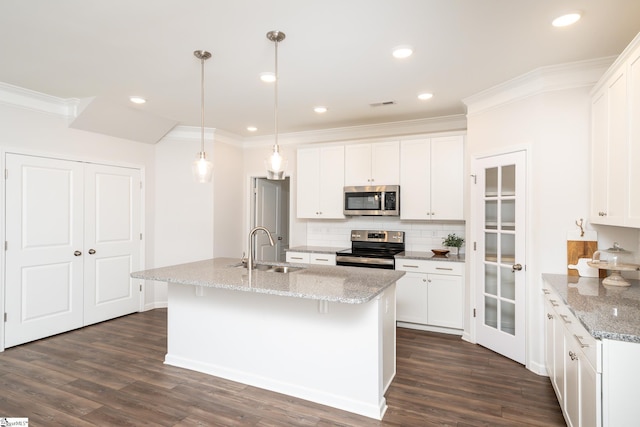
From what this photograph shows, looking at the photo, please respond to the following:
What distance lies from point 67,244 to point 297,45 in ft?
11.6

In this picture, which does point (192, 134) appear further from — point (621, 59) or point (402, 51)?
point (621, 59)

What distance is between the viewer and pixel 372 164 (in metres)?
4.67

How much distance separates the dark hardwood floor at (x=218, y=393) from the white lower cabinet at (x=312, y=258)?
1478 mm

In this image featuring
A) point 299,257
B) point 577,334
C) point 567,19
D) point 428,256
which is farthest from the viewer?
point 299,257

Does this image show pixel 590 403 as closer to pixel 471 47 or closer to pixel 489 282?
pixel 489 282

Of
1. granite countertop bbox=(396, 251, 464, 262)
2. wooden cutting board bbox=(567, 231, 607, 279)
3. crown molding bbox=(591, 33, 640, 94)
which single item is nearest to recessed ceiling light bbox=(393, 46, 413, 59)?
crown molding bbox=(591, 33, 640, 94)

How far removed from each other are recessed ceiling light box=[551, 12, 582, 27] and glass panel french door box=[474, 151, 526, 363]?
1167 millimetres

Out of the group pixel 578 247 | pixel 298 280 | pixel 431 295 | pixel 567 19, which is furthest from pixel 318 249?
pixel 567 19

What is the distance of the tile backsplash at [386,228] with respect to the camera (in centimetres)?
462

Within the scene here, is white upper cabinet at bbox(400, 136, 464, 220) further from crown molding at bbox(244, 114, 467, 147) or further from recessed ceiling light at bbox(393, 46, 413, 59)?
recessed ceiling light at bbox(393, 46, 413, 59)

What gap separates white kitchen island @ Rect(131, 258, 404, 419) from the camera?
7.93 ft

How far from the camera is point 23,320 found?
3748 millimetres

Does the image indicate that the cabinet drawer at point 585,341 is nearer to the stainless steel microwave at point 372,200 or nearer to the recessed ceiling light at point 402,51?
the recessed ceiling light at point 402,51

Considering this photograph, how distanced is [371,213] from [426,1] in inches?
112
